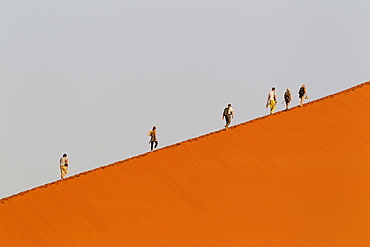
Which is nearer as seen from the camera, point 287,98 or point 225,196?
point 225,196

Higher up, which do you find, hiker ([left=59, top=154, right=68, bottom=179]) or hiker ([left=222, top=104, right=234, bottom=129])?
hiker ([left=222, top=104, right=234, bottom=129])

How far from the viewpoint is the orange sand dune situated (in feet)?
66.2

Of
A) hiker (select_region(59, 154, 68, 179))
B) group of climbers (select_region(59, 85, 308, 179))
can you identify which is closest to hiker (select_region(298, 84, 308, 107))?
group of climbers (select_region(59, 85, 308, 179))

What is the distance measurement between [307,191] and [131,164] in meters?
5.03

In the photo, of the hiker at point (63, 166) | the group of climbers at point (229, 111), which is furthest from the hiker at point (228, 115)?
the hiker at point (63, 166)

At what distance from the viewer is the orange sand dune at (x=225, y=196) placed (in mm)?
20172

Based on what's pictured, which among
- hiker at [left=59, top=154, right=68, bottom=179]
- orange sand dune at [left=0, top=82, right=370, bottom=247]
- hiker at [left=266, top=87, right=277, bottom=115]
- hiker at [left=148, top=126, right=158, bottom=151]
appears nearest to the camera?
orange sand dune at [left=0, top=82, right=370, bottom=247]

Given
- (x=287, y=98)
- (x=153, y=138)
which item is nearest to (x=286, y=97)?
(x=287, y=98)

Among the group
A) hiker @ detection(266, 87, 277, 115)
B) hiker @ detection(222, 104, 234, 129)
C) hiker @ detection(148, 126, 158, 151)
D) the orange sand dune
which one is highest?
hiker @ detection(266, 87, 277, 115)

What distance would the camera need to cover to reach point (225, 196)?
72.8 ft

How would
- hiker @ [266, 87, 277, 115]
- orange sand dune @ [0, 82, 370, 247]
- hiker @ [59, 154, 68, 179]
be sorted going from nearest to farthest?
1. orange sand dune @ [0, 82, 370, 247]
2. hiker @ [59, 154, 68, 179]
3. hiker @ [266, 87, 277, 115]

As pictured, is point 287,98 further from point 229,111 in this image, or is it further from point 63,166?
point 63,166

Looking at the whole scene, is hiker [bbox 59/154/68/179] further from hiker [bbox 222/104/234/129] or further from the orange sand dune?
hiker [bbox 222/104/234/129]

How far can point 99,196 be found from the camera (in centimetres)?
2256
